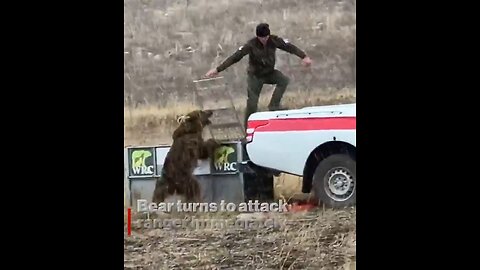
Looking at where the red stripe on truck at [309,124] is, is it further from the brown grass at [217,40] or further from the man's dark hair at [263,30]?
the man's dark hair at [263,30]

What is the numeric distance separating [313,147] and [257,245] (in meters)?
0.77

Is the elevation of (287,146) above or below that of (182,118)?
below

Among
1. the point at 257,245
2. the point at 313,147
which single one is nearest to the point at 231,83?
the point at 313,147

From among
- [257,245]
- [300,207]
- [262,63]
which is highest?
[262,63]

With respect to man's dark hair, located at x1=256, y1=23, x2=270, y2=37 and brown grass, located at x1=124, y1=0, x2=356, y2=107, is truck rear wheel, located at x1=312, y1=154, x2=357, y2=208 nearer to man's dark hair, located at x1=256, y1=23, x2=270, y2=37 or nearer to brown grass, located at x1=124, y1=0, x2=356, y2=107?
brown grass, located at x1=124, y1=0, x2=356, y2=107

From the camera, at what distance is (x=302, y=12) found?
4.34m

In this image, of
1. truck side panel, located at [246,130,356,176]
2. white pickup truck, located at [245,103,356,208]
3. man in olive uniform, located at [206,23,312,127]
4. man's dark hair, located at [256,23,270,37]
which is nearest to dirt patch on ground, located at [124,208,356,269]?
white pickup truck, located at [245,103,356,208]

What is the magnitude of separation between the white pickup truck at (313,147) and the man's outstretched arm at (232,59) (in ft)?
1.27

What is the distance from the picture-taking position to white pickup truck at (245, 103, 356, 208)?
169 inches

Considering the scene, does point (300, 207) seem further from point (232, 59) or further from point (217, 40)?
point (217, 40)

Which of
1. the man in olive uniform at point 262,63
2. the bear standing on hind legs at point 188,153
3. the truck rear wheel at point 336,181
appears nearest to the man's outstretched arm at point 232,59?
the man in olive uniform at point 262,63

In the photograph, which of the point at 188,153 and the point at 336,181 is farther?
the point at 188,153

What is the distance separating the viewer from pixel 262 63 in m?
4.38

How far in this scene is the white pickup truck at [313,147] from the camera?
429cm
